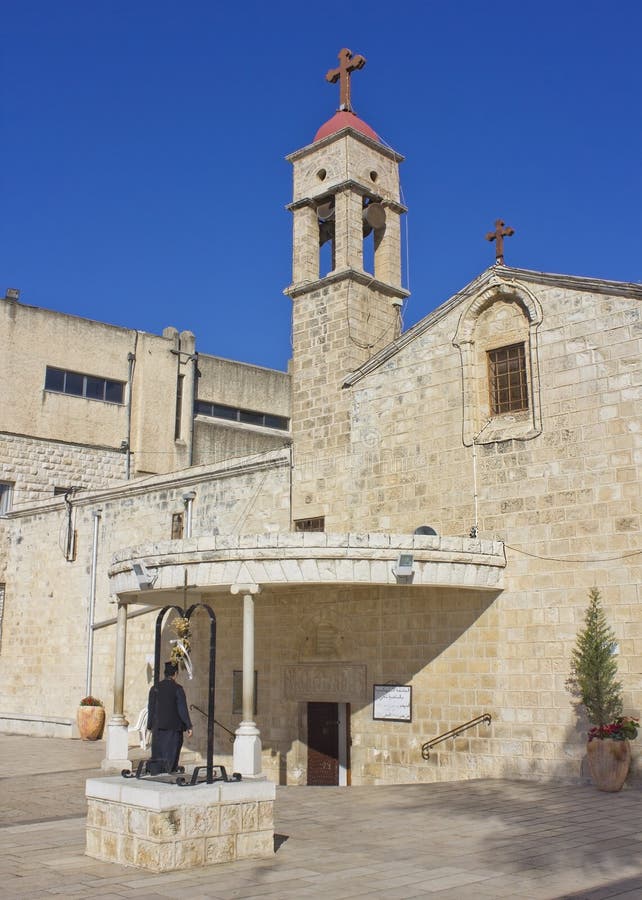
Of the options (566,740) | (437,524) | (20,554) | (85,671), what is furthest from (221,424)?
(566,740)

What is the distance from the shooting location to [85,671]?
2361 cm

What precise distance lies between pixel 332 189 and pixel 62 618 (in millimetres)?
13228

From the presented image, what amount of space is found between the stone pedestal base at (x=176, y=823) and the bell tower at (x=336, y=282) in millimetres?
9300

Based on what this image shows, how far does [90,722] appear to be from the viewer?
22156mm

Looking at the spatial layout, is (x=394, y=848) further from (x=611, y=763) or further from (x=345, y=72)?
(x=345, y=72)

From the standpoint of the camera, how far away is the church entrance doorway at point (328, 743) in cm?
1708

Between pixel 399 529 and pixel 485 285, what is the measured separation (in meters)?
4.52

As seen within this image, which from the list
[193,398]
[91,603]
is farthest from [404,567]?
[193,398]

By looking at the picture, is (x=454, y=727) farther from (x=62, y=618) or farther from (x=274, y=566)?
(x=62, y=618)

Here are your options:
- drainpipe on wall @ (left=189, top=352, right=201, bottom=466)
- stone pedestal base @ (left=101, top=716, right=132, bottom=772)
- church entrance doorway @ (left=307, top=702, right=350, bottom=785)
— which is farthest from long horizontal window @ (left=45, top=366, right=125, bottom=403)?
stone pedestal base @ (left=101, top=716, right=132, bottom=772)

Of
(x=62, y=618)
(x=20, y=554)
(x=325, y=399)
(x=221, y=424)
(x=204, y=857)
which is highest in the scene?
(x=221, y=424)

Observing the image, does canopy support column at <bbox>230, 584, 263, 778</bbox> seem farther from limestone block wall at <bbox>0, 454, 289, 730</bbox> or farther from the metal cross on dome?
the metal cross on dome

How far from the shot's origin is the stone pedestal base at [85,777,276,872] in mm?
8352

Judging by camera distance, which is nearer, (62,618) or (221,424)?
(62,618)
